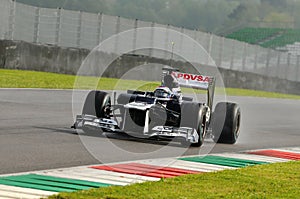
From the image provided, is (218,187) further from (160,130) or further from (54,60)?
(54,60)

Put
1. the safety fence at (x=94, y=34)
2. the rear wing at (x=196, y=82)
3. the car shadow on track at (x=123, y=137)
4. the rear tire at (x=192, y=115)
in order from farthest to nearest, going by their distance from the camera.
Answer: the safety fence at (x=94, y=34)
the rear wing at (x=196, y=82)
the car shadow on track at (x=123, y=137)
the rear tire at (x=192, y=115)

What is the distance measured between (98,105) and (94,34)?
20069mm

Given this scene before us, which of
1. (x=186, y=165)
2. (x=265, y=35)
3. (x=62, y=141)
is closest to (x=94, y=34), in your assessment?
(x=62, y=141)

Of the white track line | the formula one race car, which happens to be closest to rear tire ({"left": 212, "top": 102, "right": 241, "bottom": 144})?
the formula one race car

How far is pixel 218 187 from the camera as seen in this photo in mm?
8492

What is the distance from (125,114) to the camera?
1227 centimetres

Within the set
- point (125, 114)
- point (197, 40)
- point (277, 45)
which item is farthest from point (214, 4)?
point (125, 114)

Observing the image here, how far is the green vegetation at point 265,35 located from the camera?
72.8 m

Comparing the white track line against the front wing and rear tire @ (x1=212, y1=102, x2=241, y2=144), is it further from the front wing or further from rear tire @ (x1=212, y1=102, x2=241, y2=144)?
rear tire @ (x1=212, y1=102, x2=241, y2=144)

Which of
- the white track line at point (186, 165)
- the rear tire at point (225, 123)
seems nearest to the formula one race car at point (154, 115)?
the rear tire at point (225, 123)

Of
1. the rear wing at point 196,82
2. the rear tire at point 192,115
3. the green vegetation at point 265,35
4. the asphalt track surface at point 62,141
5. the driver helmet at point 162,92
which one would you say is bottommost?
the asphalt track surface at point 62,141

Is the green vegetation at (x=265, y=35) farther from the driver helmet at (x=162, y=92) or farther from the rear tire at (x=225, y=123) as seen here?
the driver helmet at (x=162, y=92)

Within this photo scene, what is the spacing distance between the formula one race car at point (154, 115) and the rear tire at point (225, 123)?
388 mm

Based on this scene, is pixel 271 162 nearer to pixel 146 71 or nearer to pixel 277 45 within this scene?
pixel 146 71
